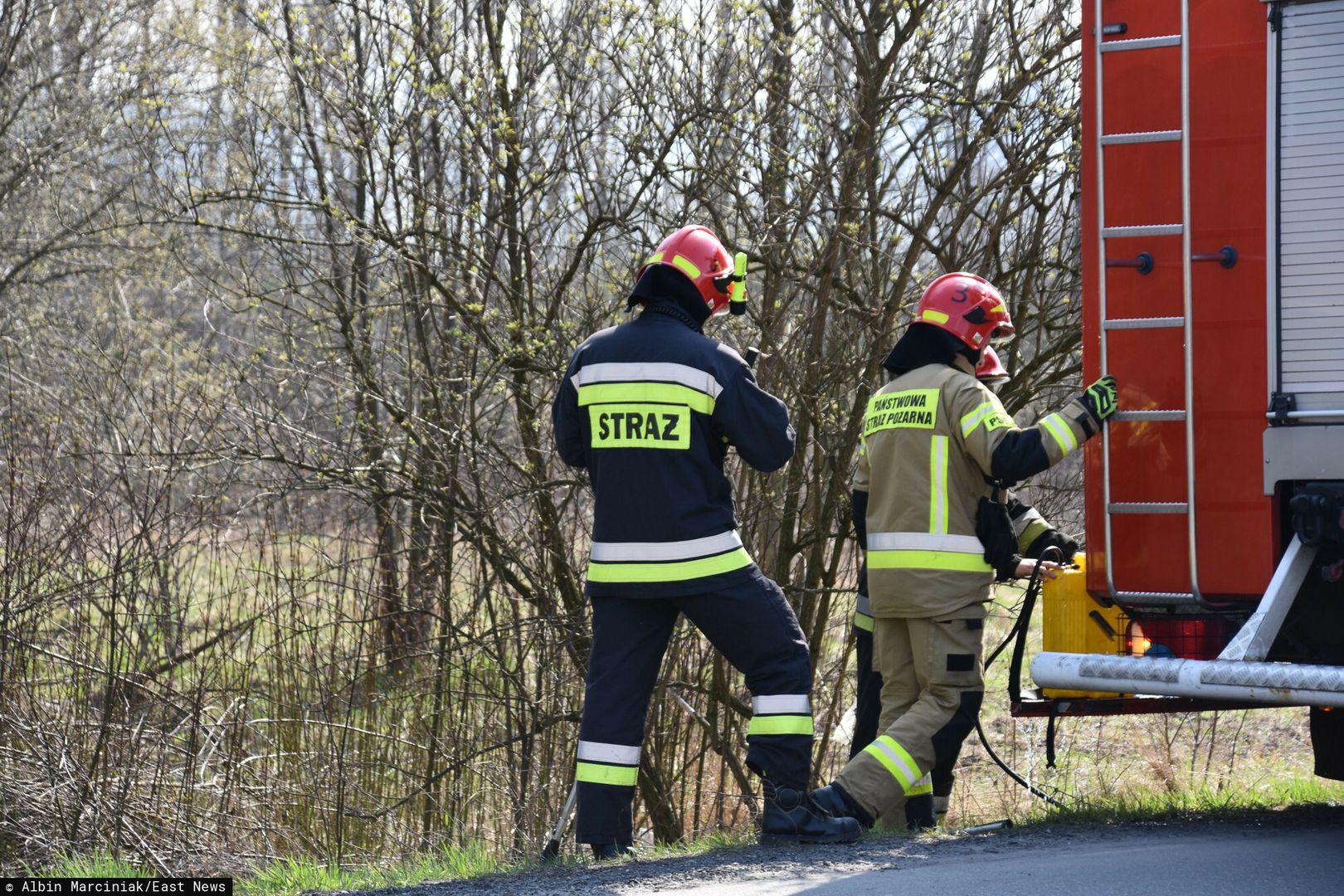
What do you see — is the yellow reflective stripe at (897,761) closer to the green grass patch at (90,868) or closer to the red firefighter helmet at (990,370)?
the red firefighter helmet at (990,370)

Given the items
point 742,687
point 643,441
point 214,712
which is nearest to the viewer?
point 643,441

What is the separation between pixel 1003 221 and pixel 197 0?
18.7 ft

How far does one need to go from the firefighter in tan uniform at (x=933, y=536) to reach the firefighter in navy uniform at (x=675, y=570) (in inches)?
11.2

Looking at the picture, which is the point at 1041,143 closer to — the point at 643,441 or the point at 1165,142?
the point at 1165,142

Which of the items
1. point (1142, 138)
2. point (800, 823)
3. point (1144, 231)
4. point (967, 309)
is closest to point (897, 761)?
point (800, 823)

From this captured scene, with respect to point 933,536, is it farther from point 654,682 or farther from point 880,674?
point 654,682

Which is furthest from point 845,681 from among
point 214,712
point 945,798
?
point 214,712

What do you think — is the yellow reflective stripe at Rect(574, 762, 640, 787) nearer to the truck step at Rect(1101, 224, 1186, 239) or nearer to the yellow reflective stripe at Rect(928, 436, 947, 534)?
the yellow reflective stripe at Rect(928, 436, 947, 534)

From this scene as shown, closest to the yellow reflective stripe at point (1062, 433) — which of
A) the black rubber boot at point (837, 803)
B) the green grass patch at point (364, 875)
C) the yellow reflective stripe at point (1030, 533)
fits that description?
the yellow reflective stripe at point (1030, 533)

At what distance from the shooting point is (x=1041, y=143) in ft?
21.8

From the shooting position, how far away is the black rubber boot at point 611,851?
171 inches

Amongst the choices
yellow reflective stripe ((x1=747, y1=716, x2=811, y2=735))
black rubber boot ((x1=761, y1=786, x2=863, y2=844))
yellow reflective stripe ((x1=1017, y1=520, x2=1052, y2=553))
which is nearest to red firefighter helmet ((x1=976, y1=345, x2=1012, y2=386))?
yellow reflective stripe ((x1=1017, y1=520, x2=1052, y2=553))

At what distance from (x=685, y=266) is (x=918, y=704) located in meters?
1.77

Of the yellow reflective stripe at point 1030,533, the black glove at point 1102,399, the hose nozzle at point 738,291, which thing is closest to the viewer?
the black glove at point 1102,399
